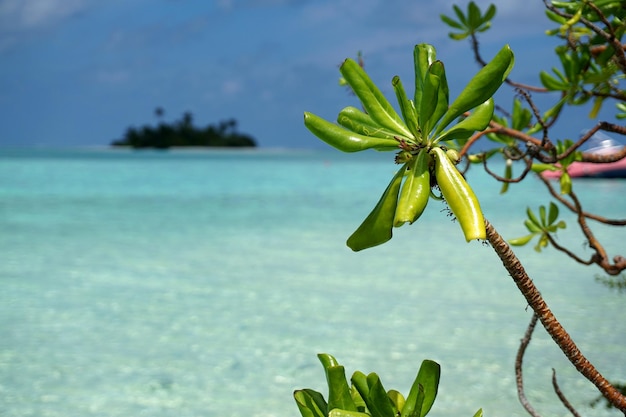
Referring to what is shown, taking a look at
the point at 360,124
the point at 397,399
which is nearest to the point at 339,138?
the point at 360,124

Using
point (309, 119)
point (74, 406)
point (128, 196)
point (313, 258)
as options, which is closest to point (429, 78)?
point (309, 119)

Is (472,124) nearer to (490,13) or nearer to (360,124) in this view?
(360,124)

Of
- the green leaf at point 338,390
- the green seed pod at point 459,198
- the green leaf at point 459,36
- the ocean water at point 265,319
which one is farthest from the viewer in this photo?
the ocean water at point 265,319

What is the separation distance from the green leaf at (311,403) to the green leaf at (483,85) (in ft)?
1.53

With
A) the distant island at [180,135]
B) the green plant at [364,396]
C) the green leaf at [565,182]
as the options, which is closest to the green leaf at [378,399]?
the green plant at [364,396]

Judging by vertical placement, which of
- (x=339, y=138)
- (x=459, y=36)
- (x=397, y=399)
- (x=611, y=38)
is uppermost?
(x=459, y=36)

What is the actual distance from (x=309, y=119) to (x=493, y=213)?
11358 mm

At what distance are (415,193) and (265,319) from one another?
13.2 feet

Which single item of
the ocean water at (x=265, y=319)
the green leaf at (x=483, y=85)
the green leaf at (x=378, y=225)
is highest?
the green leaf at (x=483, y=85)

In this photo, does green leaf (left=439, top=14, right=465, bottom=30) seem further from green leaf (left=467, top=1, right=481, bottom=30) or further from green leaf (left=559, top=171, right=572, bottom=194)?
green leaf (left=559, top=171, right=572, bottom=194)

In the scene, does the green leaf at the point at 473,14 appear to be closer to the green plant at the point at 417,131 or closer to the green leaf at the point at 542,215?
the green leaf at the point at 542,215

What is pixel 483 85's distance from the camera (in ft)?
3.21

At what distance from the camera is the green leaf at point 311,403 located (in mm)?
1183

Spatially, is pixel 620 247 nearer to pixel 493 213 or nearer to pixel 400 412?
pixel 493 213
